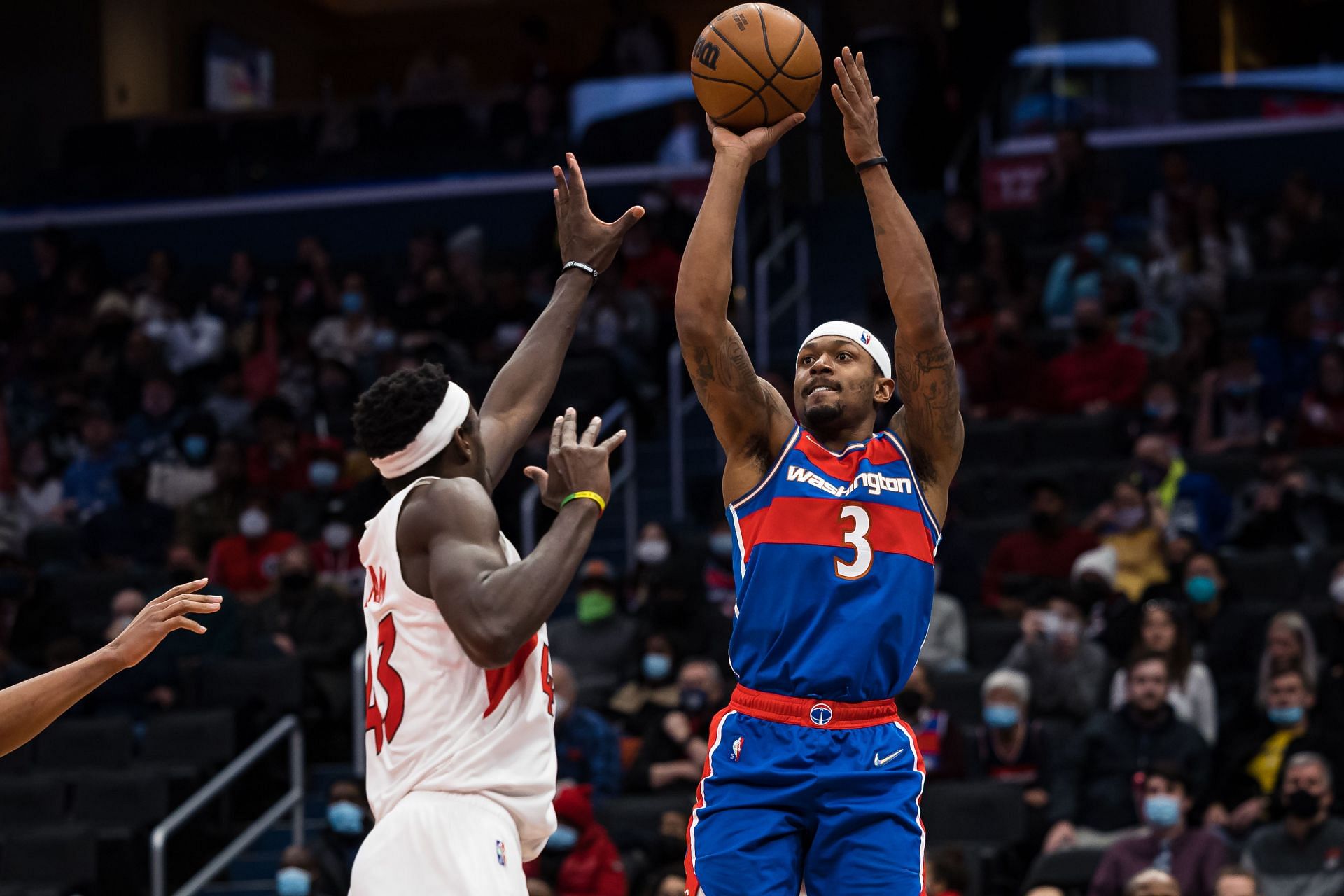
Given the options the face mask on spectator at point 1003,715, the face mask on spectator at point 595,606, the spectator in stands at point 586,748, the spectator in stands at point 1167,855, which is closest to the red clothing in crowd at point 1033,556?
the face mask on spectator at point 1003,715

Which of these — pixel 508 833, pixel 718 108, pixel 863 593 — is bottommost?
pixel 508 833

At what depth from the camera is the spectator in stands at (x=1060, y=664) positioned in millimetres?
10656

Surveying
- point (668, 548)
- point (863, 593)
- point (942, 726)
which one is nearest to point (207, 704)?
point (668, 548)

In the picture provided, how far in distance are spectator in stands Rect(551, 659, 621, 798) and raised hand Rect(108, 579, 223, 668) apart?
6.50 meters

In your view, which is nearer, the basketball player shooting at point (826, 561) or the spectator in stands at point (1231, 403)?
the basketball player shooting at point (826, 561)

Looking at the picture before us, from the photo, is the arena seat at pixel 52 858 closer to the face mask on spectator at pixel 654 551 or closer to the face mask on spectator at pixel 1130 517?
the face mask on spectator at pixel 654 551

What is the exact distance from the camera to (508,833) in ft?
14.6

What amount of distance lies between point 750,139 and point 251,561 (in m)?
8.81

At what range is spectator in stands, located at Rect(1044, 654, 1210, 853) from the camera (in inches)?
389

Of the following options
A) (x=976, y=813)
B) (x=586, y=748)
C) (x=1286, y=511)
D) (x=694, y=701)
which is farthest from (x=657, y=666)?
(x=1286, y=511)

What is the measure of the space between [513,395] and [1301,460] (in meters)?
8.39

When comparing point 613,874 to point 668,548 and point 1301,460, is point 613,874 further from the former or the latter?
point 1301,460

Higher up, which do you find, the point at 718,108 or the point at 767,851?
the point at 718,108

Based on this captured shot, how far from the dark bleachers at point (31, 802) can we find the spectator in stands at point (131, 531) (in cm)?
297
